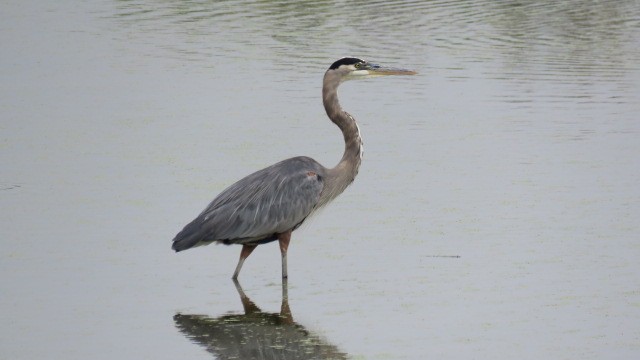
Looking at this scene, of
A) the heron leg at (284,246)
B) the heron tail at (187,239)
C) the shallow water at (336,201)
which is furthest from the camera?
the heron leg at (284,246)

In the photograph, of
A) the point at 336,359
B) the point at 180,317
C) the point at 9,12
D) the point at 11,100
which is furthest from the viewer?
the point at 9,12

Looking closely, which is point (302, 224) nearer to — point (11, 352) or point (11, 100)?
point (11, 352)

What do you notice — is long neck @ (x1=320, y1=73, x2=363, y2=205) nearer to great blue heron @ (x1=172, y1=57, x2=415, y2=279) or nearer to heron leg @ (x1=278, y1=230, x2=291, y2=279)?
great blue heron @ (x1=172, y1=57, x2=415, y2=279)

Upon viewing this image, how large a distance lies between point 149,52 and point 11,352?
40.5ft

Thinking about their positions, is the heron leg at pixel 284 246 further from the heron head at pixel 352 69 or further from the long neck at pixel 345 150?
the heron head at pixel 352 69

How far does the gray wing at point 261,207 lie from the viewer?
8383 millimetres

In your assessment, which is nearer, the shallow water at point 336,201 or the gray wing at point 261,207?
the shallow water at point 336,201

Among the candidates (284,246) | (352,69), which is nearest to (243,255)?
(284,246)

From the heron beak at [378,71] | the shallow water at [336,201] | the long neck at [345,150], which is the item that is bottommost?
the shallow water at [336,201]

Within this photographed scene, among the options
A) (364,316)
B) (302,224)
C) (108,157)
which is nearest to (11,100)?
(108,157)

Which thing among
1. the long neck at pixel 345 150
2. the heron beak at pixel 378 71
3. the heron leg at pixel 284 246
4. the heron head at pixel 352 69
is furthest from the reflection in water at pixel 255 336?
the heron beak at pixel 378 71

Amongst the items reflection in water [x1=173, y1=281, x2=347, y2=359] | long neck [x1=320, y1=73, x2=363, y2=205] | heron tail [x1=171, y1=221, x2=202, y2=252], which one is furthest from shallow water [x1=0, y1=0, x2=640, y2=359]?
long neck [x1=320, y1=73, x2=363, y2=205]

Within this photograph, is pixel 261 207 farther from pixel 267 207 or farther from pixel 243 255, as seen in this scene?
pixel 243 255

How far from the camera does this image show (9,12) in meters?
23.9
